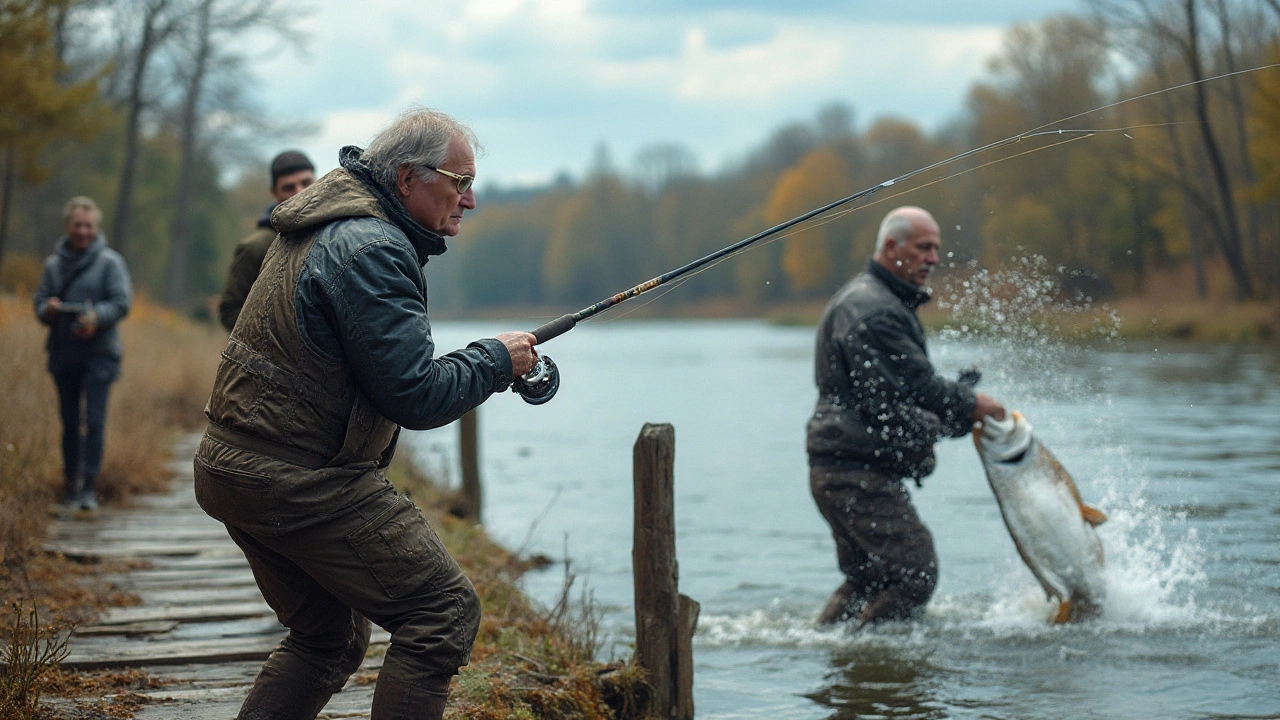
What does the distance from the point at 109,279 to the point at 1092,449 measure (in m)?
11.0

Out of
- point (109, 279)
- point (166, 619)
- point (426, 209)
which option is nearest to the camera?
point (426, 209)

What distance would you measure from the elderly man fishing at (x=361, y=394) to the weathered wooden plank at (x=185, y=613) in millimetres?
2631

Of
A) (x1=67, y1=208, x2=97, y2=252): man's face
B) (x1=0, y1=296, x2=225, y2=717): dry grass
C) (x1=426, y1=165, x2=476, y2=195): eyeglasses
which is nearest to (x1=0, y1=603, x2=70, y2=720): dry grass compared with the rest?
(x1=0, y1=296, x2=225, y2=717): dry grass

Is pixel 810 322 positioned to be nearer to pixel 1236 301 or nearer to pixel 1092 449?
pixel 1236 301

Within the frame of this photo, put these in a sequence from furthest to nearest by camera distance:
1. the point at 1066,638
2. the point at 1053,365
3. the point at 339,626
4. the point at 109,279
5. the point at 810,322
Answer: the point at 810,322, the point at 109,279, the point at 1053,365, the point at 1066,638, the point at 339,626

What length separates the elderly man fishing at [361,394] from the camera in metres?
3.19

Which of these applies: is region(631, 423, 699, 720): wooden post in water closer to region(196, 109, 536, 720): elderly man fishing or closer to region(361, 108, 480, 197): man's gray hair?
region(196, 109, 536, 720): elderly man fishing

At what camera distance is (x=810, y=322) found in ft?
211

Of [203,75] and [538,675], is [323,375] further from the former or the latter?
[203,75]

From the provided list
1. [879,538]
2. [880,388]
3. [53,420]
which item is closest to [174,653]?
[879,538]

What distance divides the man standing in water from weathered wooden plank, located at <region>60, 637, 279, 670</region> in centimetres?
284

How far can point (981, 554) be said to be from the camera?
9.95 m

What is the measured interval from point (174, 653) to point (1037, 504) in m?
4.15

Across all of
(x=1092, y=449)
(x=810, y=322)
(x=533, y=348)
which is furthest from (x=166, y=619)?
(x=810, y=322)
